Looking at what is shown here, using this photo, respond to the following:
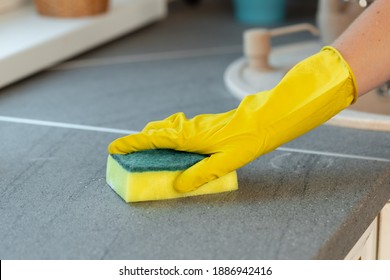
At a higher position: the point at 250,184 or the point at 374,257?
the point at 250,184

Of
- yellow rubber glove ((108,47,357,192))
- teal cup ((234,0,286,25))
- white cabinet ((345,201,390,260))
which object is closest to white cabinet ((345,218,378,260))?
white cabinet ((345,201,390,260))

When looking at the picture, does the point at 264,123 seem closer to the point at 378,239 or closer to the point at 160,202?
the point at 160,202

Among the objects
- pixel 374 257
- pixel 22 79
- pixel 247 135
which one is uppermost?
pixel 247 135

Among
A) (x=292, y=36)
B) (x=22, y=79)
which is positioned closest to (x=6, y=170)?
(x=22, y=79)

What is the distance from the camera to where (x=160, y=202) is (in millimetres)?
1059

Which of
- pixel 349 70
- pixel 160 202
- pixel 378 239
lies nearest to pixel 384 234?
pixel 378 239

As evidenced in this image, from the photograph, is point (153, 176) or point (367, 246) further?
point (367, 246)

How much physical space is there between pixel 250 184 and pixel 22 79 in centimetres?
76

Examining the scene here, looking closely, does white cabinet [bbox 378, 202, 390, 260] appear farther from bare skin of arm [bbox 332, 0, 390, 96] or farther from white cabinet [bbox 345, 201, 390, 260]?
bare skin of arm [bbox 332, 0, 390, 96]

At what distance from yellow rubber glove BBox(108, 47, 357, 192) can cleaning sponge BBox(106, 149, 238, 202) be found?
1 cm

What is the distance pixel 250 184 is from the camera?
3.68 feet

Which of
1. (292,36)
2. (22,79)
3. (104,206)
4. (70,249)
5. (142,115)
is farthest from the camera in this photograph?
(292,36)

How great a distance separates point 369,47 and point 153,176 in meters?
0.38

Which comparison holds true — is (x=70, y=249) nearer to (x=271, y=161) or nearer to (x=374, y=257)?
(x=271, y=161)
